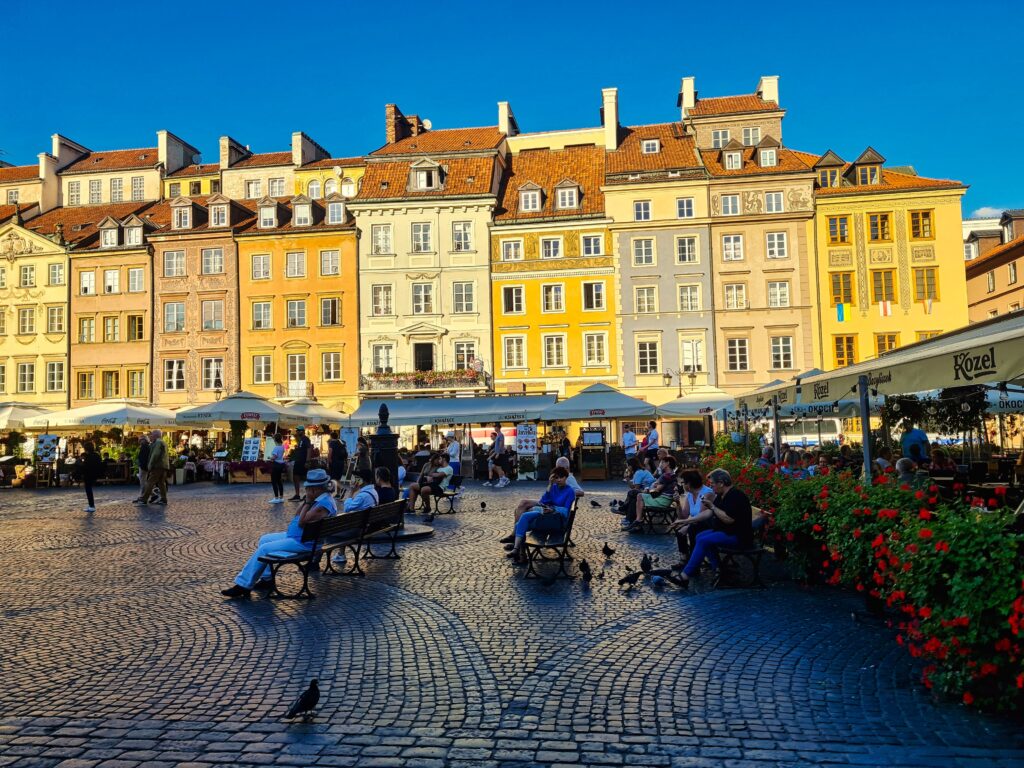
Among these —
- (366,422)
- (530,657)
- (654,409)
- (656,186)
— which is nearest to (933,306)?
(656,186)

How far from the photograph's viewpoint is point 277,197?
169 ft

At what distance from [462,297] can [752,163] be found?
15894mm

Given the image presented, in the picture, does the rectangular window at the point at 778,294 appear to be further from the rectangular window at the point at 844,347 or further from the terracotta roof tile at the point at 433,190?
the terracotta roof tile at the point at 433,190

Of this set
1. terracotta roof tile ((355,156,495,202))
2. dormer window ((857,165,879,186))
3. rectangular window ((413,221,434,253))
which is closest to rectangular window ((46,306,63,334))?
terracotta roof tile ((355,156,495,202))

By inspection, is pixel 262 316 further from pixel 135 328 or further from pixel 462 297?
pixel 462 297

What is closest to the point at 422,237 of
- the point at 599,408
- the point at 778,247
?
the point at 778,247

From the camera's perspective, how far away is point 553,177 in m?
46.5

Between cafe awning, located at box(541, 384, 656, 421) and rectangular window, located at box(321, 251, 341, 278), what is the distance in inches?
820

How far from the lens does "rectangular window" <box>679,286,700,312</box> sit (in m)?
41.9

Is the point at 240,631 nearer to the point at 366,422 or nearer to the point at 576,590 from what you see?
the point at 576,590

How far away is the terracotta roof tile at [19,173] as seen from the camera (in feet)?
176

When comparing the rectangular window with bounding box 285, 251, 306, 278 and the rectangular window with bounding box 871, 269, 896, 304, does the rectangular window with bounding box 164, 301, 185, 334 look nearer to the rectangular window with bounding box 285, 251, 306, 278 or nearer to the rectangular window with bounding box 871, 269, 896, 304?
the rectangular window with bounding box 285, 251, 306, 278

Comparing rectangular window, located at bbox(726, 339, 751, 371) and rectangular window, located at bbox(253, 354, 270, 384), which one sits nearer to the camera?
rectangular window, located at bbox(726, 339, 751, 371)

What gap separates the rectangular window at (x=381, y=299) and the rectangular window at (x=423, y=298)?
4.48 ft
